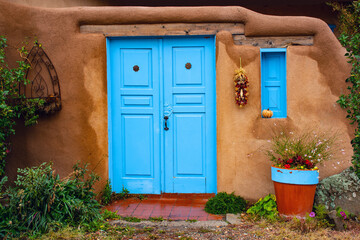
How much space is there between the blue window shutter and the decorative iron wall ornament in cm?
297

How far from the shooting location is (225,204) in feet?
16.2

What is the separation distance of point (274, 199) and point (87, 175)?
2.62 metres

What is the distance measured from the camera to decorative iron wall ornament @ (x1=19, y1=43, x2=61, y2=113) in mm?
5250

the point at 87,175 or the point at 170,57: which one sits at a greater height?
the point at 170,57

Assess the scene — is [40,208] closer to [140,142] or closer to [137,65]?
[140,142]

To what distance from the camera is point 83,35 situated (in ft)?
17.3

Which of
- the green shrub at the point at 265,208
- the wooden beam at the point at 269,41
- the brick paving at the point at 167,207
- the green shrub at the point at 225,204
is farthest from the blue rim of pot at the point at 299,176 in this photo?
the wooden beam at the point at 269,41

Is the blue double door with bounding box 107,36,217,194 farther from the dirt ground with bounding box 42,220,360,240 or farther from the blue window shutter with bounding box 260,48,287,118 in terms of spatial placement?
the dirt ground with bounding box 42,220,360,240

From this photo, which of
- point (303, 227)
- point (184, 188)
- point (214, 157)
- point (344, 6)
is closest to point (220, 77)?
point (214, 157)

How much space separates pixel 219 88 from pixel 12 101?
2908 mm

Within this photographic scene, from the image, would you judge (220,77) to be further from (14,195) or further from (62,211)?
(14,195)

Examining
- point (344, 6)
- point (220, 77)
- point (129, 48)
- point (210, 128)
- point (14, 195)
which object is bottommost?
point (14, 195)

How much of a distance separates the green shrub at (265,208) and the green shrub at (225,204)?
0.55 feet

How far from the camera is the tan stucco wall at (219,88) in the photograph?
511cm
